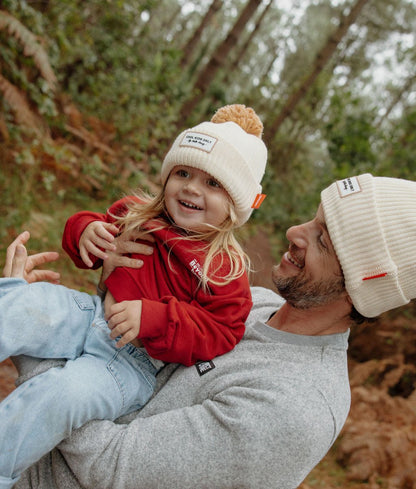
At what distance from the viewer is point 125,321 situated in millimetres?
1759

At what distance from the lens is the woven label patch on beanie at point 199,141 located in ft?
7.09

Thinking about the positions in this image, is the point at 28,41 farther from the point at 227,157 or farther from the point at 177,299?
the point at 177,299

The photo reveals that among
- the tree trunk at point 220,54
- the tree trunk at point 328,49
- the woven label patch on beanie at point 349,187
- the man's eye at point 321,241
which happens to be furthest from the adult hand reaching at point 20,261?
the tree trunk at point 328,49

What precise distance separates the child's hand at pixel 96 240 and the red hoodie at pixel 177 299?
0.29 ft

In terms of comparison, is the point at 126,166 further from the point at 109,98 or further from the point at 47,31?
the point at 47,31

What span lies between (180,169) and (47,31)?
4.85 meters

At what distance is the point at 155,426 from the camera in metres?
1.55

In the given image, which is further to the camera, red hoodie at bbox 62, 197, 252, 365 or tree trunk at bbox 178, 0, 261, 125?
tree trunk at bbox 178, 0, 261, 125

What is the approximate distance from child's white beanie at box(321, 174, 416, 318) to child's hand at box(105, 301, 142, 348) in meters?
1.00

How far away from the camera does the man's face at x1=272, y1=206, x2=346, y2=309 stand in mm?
1989

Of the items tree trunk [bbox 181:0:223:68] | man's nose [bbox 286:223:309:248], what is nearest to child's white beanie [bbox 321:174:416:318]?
man's nose [bbox 286:223:309:248]

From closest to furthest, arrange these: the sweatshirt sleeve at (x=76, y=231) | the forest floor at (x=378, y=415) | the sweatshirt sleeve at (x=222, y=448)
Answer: the sweatshirt sleeve at (x=222, y=448) < the sweatshirt sleeve at (x=76, y=231) < the forest floor at (x=378, y=415)

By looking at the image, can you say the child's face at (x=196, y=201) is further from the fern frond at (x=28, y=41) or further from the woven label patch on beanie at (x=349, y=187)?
the fern frond at (x=28, y=41)

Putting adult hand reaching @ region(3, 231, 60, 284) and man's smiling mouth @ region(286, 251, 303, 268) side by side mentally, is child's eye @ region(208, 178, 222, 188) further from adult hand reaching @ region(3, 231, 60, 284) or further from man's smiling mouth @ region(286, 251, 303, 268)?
adult hand reaching @ region(3, 231, 60, 284)
